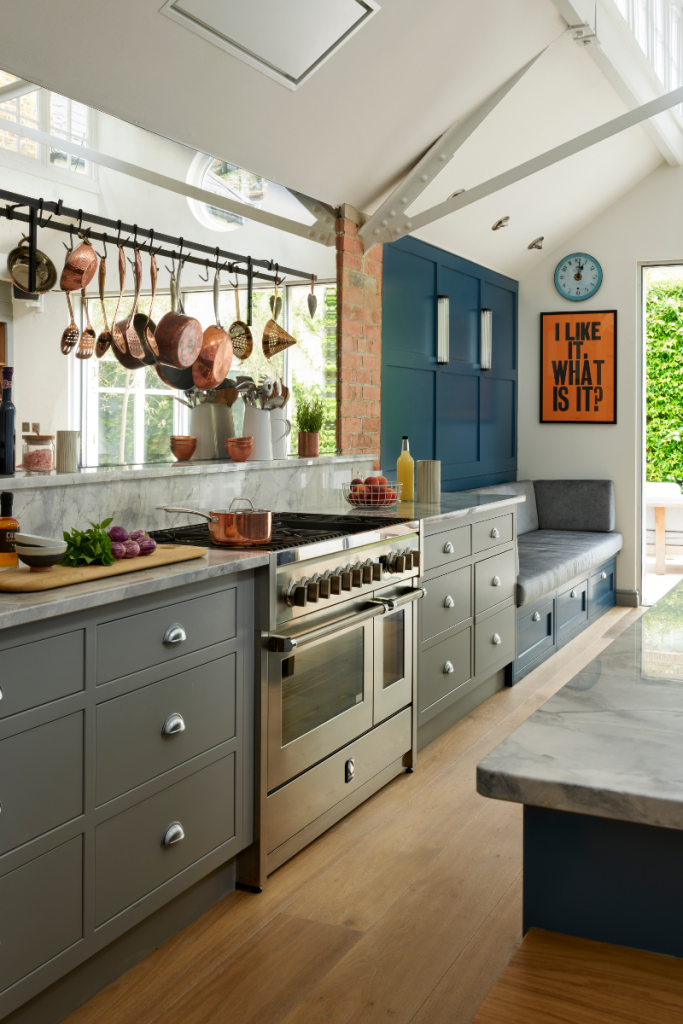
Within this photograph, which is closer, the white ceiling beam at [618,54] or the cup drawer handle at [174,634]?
the cup drawer handle at [174,634]

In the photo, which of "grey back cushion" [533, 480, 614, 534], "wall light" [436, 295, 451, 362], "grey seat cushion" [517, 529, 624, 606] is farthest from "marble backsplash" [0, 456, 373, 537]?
"grey back cushion" [533, 480, 614, 534]

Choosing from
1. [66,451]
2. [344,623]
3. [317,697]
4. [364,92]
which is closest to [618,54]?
[364,92]

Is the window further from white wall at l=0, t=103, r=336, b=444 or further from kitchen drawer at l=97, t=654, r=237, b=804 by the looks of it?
kitchen drawer at l=97, t=654, r=237, b=804

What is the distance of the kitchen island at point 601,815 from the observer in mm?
880

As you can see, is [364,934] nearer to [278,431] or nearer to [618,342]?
[278,431]

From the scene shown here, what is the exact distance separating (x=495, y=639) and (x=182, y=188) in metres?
2.49

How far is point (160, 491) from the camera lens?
3004 millimetres

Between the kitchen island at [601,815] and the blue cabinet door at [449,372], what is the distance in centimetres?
376

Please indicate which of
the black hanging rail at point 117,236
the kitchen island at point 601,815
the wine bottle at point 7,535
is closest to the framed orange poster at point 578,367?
the black hanging rail at point 117,236

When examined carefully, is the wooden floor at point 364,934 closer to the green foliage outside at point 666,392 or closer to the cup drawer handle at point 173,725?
the cup drawer handle at point 173,725

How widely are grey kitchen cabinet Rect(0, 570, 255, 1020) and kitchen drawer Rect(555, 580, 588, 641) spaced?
131 inches

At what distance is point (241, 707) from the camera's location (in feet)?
7.92

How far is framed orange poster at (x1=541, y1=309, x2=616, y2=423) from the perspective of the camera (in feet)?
21.6

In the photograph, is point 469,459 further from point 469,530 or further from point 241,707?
point 241,707
